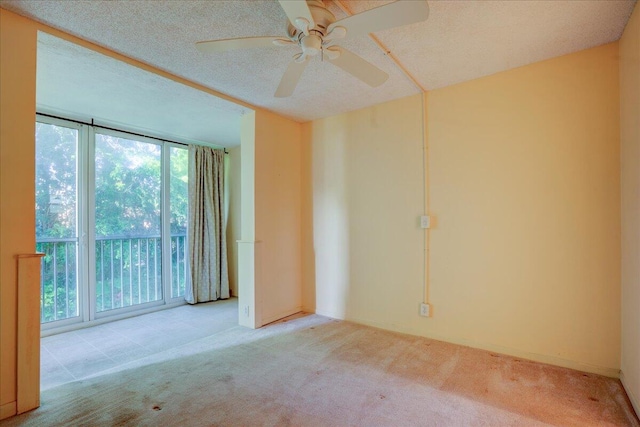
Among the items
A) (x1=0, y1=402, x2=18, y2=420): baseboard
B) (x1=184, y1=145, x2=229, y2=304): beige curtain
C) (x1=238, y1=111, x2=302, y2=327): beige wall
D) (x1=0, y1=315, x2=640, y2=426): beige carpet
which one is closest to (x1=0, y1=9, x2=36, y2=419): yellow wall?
(x1=0, y1=402, x2=18, y2=420): baseboard

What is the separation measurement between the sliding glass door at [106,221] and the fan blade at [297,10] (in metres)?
3.26

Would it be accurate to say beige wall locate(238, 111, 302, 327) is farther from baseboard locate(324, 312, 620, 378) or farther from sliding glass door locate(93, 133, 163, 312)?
sliding glass door locate(93, 133, 163, 312)

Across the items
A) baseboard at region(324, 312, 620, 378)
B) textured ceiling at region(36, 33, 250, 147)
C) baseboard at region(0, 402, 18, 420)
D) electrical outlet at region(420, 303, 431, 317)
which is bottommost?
baseboard at region(324, 312, 620, 378)

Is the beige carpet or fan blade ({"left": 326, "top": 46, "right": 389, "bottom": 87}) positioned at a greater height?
fan blade ({"left": 326, "top": 46, "right": 389, "bottom": 87})

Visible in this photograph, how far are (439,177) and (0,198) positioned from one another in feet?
10.4

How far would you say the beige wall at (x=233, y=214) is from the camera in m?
4.84

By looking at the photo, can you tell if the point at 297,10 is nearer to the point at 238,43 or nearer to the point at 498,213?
the point at 238,43

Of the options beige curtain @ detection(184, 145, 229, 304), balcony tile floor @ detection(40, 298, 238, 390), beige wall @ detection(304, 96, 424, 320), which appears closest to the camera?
balcony tile floor @ detection(40, 298, 238, 390)

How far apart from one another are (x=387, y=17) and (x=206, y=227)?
386cm

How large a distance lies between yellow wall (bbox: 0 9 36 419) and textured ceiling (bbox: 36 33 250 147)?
213 millimetres

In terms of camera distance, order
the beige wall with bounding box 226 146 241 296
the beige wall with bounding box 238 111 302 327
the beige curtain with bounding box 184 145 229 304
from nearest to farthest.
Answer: the beige wall with bounding box 238 111 302 327 → the beige curtain with bounding box 184 145 229 304 → the beige wall with bounding box 226 146 241 296

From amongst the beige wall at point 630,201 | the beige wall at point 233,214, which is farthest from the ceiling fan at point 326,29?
the beige wall at point 233,214

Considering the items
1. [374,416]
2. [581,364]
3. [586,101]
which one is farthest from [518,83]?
[374,416]

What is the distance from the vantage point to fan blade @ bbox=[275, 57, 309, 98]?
1854 millimetres
